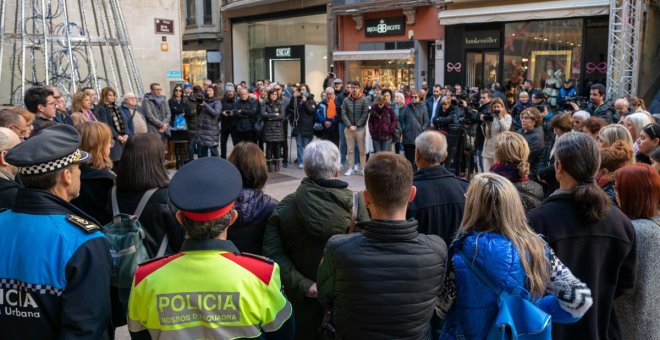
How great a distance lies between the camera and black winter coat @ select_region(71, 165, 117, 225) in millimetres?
3900

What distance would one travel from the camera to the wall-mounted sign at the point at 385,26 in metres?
21.8

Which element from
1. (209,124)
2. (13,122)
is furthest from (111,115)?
(13,122)

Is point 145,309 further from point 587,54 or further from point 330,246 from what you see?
point 587,54

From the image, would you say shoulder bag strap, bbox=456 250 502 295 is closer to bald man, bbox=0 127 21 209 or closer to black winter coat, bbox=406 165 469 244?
black winter coat, bbox=406 165 469 244

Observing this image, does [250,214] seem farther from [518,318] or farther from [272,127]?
[272,127]

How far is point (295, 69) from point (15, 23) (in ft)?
56.5

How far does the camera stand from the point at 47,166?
2.39m

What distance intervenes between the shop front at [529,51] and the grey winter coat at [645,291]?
45.6 feet

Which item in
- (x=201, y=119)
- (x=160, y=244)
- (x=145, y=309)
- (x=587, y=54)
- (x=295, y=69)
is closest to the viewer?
(x=145, y=309)

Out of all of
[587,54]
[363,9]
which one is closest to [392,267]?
[587,54]

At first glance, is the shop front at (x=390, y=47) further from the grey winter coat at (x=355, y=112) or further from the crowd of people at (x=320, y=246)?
the crowd of people at (x=320, y=246)

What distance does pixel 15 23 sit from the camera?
11.7 meters

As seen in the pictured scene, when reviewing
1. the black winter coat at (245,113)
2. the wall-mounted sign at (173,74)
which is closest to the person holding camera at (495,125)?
the black winter coat at (245,113)

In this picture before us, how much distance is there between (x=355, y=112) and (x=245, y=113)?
2306 millimetres
